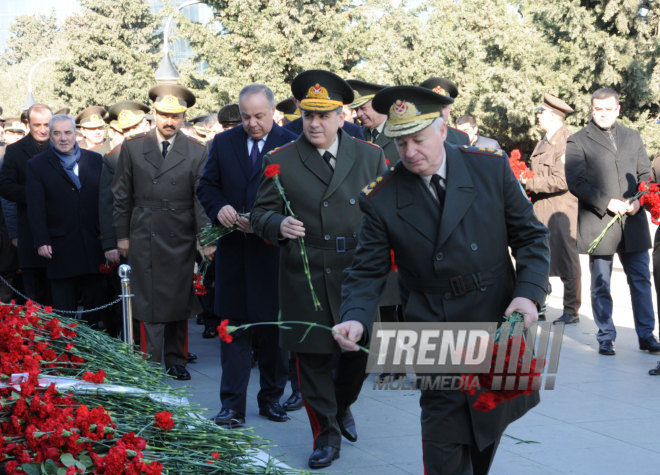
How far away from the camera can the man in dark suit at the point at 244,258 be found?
658cm

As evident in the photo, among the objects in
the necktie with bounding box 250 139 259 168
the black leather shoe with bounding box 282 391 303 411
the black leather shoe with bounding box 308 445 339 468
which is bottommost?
the black leather shoe with bounding box 282 391 303 411

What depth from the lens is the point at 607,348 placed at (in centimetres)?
858

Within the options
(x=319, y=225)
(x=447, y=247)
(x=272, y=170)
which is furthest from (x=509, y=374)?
(x=272, y=170)

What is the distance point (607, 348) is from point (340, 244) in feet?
12.9

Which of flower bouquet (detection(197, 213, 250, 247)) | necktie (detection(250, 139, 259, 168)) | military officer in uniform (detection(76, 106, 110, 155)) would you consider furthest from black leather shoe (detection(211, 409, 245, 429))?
military officer in uniform (detection(76, 106, 110, 155))

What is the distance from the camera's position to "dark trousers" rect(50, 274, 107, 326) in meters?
9.23

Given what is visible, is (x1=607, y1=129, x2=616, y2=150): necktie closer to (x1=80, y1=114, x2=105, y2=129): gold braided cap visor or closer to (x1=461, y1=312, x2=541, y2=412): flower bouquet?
(x1=461, y1=312, x2=541, y2=412): flower bouquet

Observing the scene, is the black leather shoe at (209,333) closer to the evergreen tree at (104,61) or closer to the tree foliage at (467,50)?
the tree foliage at (467,50)

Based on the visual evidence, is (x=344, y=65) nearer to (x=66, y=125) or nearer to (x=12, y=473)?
(x=66, y=125)

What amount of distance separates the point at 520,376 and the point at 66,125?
6480 mm

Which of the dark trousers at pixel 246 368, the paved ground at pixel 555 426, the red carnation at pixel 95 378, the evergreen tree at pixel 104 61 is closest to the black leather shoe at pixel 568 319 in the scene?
the paved ground at pixel 555 426

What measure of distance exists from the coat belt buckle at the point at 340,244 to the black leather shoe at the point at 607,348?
12.8 ft

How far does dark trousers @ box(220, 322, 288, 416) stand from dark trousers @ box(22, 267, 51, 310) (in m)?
4.34

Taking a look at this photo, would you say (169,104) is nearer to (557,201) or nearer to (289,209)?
(289,209)
